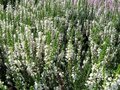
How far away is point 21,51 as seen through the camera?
2.59 m

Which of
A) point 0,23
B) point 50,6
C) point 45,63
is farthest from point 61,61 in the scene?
point 50,6

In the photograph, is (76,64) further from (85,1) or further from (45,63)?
(85,1)

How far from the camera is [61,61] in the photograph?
8.67ft

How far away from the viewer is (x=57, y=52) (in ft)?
8.62

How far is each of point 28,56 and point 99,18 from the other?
4.40 feet

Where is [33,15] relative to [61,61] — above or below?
above

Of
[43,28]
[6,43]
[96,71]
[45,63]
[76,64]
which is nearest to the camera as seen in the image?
[96,71]

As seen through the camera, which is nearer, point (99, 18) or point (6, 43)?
point (6, 43)

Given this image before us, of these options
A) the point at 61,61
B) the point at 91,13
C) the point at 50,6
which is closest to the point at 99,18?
the point at 91,13

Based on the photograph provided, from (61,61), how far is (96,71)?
1.87 feet

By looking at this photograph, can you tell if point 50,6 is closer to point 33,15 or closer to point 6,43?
point 33,15

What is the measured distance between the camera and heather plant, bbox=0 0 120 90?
2.24 metres

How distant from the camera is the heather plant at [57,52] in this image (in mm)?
2238

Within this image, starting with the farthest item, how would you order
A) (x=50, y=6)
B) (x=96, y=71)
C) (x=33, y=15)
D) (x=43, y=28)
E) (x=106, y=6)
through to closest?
(x=106, y=6) < (x=50, y=6) < (x=33, y=15) < (x=43, y=28) < (x=96, y=71)
